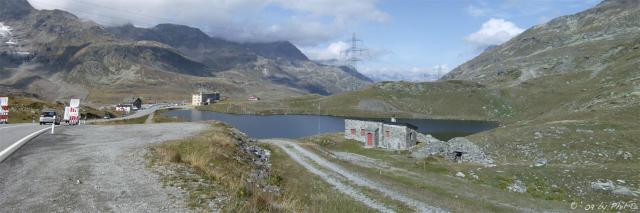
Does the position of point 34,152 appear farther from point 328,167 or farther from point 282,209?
point 328,167

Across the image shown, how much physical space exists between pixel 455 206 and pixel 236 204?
807 inches

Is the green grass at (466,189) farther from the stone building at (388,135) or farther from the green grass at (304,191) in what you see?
the stone building at (388,135)

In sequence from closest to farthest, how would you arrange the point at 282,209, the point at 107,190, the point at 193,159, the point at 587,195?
the point at 282,209
the point at 107,190
the point at 193,159
the point at 587,195

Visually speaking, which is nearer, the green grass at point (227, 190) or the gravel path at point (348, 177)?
the green grass at point (227, 190)

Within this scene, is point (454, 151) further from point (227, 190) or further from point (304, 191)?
point (227, 190)

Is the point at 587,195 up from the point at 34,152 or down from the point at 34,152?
down

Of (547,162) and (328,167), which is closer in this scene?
(328,167)

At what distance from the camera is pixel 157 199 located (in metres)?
15.2

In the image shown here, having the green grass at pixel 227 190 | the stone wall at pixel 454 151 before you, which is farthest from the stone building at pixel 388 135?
the green grass at pixel 227 190

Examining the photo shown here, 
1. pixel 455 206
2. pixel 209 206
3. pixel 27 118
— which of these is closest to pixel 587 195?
pixel 455 206

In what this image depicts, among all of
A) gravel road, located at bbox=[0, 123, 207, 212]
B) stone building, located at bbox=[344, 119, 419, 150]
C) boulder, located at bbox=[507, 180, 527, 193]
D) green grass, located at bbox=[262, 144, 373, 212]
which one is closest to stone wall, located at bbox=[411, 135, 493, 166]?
stone building, located at bbox=[344, 119, 419, 150]

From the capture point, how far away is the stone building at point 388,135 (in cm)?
8794

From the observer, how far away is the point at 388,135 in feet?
298

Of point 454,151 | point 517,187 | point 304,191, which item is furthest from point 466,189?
point 454,151
